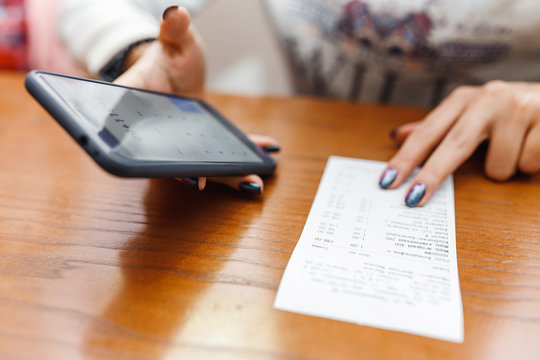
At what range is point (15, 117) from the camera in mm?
612

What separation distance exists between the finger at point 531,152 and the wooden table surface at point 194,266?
2 centimetres

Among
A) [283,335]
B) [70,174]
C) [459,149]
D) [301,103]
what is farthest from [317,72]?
[283,335]

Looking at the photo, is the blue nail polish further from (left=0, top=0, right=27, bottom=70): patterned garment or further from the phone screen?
(left=0, top=0, right=27, bottom=70): patterned garment

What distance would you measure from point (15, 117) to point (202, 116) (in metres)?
0.36

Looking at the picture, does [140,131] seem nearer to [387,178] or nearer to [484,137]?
[387,178]

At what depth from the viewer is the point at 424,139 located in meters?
0.48

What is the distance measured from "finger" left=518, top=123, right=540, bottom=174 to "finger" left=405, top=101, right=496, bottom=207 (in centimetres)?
4

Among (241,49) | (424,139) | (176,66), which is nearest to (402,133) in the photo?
(424,139)

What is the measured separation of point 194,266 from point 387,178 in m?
0.24

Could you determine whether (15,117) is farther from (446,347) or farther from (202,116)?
(446,347)

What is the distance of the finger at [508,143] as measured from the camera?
1.52ft

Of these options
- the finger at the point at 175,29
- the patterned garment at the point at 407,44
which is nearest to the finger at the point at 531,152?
the patterned garment at the point at 407,44

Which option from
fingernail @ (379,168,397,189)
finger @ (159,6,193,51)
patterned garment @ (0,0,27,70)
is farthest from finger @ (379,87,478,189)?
patterned garment @ (0,0,27,70)

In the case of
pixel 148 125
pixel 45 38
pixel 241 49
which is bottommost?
pixel 241 49
